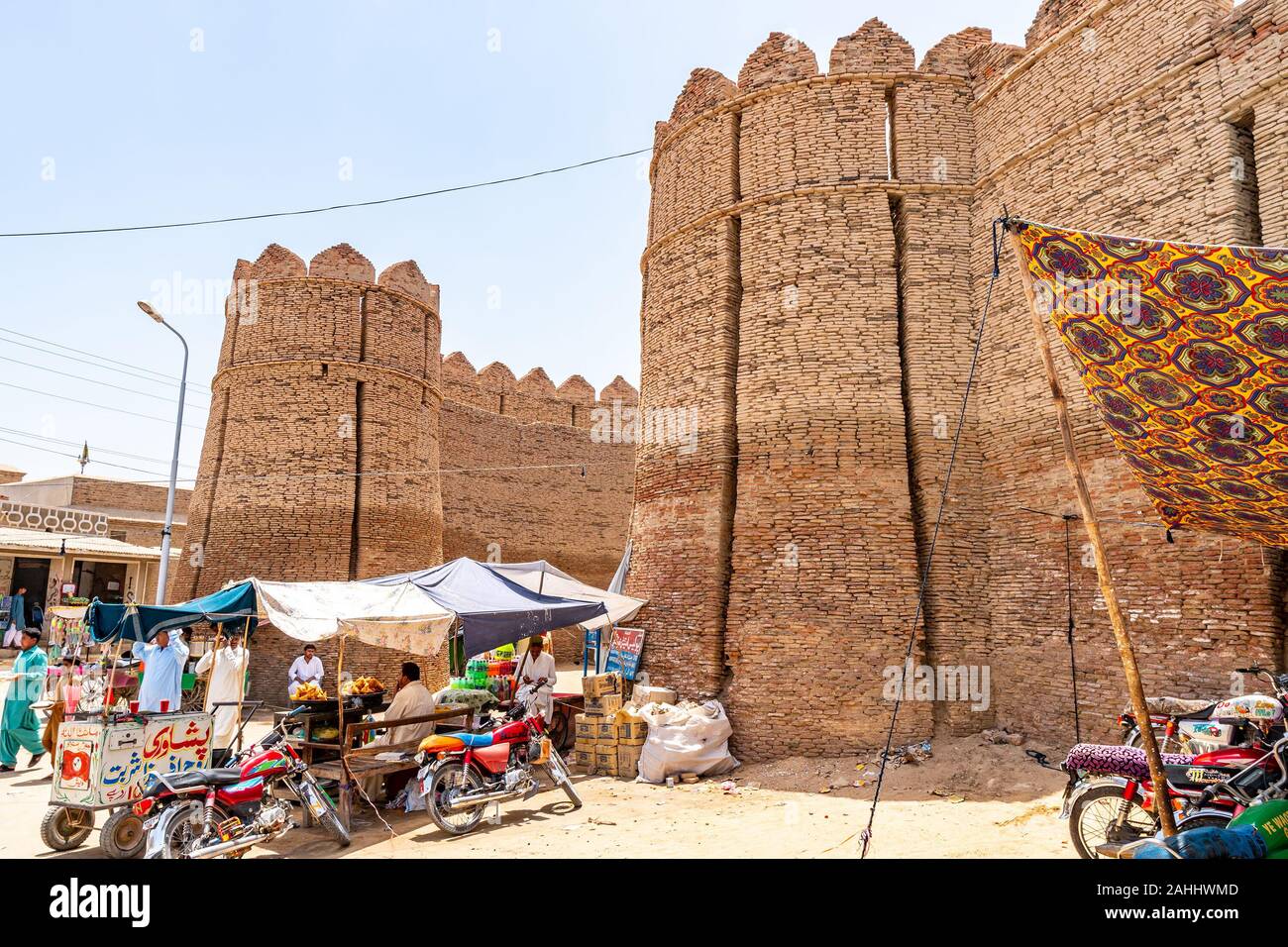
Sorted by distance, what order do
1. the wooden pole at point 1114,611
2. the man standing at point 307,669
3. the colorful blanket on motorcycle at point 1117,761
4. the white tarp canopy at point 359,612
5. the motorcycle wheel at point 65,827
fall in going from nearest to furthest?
1. the wooden pole at point 1114,611
2. the colorful blanket on motorcycle at point 1117,761
3. the motorcycle wheel at point 65,827
4. the white tarp canopy at point 359,612
5. the man standing at point 307,669

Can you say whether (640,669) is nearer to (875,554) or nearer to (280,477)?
(875,554)

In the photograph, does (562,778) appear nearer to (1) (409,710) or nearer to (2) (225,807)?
(1) (409,710)

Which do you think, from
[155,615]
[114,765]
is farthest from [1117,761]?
[155,615]

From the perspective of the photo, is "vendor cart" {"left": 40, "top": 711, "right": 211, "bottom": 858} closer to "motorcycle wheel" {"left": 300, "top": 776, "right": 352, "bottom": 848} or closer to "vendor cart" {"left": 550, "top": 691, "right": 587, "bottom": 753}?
"motorcycle wheel" {"left": 300, "top": 776, "right": 352, "bottom": 848}

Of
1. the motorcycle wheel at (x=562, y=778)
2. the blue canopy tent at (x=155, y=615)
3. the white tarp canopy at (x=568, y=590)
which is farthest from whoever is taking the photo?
the white tarp canopy at (x=568, y=590)

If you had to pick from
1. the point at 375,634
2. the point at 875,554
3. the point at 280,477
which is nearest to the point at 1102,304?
the point at 875,554

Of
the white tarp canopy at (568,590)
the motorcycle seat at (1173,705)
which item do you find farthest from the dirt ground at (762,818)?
the white tarp canopy at (568,590)

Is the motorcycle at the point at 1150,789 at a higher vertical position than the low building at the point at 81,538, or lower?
lower

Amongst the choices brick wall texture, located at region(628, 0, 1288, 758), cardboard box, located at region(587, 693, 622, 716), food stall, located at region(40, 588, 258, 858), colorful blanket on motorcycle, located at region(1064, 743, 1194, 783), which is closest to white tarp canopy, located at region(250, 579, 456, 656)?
food stall, located at region(40, 588, 258, 858)

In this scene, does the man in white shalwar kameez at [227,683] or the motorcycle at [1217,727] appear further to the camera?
the man in white shalwar kameez at [227,683]

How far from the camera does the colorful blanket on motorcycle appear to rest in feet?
18.1

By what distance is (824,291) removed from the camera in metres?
11.2

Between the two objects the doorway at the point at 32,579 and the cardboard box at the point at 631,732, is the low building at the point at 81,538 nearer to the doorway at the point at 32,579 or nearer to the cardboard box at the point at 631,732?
the doorway at the point at 32,579

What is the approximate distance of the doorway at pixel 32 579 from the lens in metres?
24.2
